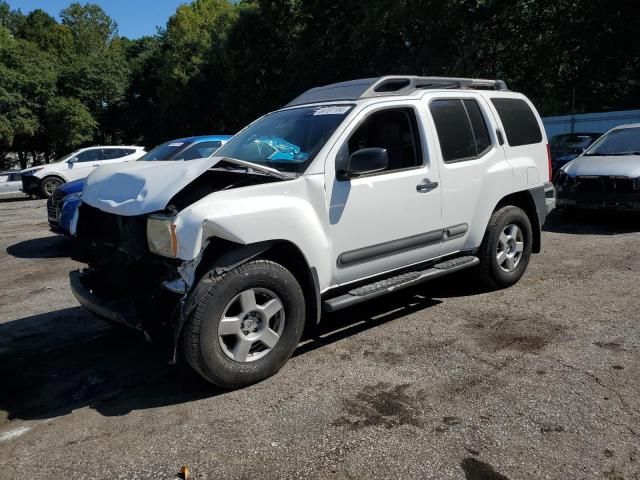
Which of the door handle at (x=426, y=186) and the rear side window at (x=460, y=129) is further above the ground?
the rear side window at (x=460, y=129)

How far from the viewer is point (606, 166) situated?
8688mm

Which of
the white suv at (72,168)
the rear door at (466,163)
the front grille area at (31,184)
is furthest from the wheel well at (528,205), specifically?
the front grille area at (31,184)

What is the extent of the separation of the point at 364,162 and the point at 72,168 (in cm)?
1624

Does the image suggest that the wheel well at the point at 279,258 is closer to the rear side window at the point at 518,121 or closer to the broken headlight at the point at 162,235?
the broken headlight at the point at 162,235

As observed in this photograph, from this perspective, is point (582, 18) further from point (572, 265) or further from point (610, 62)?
point (572, 265)

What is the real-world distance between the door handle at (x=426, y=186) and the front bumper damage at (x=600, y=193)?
16.3 ft

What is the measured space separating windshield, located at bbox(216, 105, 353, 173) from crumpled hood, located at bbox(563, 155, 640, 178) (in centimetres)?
576

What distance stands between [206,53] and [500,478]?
126 ft

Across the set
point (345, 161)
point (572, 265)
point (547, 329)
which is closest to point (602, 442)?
point (547, 329)

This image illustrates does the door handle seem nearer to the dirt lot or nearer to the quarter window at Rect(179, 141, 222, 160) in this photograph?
the dirt lot

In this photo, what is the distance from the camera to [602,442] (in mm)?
3014

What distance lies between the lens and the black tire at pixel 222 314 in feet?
11.3

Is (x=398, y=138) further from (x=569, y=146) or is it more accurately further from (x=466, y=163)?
(x=569, y=146)

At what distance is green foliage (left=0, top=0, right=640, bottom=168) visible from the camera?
2034 cm
